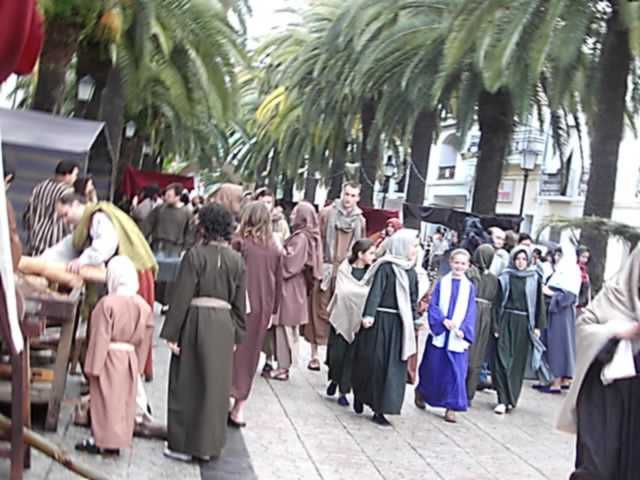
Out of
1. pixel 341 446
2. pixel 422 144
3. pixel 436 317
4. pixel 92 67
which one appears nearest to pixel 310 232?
pixel 436 317

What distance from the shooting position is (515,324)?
423 inches

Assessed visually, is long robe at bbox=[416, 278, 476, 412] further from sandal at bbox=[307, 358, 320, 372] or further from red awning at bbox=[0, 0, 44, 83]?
red awning at bbox=[0, 0, 44, 83]

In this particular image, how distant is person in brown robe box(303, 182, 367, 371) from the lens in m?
11.6

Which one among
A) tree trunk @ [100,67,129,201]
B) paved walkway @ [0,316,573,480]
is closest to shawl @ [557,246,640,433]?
paved walkway @ [0,316,573,480]

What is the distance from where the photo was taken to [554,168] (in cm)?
4038

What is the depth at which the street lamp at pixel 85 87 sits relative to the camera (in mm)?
16391

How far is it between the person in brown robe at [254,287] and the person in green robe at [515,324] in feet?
10.3

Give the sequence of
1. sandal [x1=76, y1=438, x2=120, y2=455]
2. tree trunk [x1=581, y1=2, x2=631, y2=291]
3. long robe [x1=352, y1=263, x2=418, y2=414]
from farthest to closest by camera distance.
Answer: tree trunk [x1=581, y1=2, x2=631, y2=291]
long robe [x1=352, y1=263, x2=418, y2=414]
sandal [x1=76, y1=438, x2=120, y2=455]

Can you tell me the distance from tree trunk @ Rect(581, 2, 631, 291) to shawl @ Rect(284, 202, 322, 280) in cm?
392

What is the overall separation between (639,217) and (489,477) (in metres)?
26.8

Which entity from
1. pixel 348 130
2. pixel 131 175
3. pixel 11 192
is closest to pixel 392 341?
pixel 11 192

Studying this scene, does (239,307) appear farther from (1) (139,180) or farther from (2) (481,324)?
(1) (139,180)

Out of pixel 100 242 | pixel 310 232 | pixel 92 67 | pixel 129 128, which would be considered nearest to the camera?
pixel 100 242

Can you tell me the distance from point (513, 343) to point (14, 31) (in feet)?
30.1
